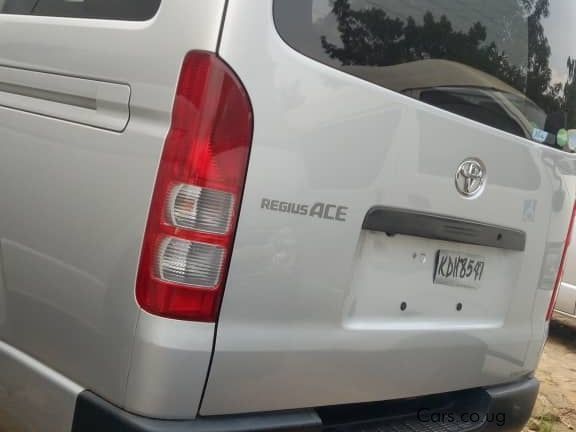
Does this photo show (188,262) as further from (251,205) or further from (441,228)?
(441,228)

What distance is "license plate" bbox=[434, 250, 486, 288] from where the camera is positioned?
7.41ft

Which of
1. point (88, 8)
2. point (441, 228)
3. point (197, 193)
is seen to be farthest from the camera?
point (441, 228)

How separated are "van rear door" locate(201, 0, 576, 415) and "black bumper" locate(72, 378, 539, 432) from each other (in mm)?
49

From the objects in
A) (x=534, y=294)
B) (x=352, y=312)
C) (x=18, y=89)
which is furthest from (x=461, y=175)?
(x=18, y=89)

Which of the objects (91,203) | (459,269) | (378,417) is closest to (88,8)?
(91,203)

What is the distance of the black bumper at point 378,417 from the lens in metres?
1.76

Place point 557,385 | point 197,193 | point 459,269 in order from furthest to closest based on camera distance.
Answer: point 557,385, point 459,269, point 197,193

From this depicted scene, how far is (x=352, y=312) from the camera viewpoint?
6.68 ft

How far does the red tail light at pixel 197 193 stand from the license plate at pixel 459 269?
84 cm

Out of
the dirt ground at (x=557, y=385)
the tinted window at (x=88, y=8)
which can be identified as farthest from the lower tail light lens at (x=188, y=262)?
the dirt ground at (x=557, y=385)

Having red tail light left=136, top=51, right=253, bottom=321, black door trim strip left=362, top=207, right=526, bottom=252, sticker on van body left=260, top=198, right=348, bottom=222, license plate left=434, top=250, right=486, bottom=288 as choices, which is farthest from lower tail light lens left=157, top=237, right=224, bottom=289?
license plate left=434, top=250, right=486, bottom=288

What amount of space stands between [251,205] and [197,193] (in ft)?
0.46

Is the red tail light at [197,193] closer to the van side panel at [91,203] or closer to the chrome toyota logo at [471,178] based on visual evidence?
the van side panel at [91,203]

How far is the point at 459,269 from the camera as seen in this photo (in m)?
2.33
